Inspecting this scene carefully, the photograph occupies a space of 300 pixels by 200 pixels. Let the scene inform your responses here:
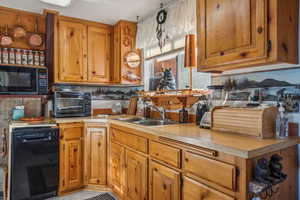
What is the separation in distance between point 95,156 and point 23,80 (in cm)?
128

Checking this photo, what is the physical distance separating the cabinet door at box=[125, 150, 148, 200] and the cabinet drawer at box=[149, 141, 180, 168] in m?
0.16

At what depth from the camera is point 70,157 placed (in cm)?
249

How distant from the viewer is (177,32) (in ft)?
7.44

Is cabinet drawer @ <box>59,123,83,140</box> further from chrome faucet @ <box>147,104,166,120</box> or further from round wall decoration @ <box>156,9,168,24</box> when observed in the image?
round wall decoration @ <box>156,9,168,24</box>

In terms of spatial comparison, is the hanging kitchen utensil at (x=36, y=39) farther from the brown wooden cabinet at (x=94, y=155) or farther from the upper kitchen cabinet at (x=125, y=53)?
the brown wooden cabinet at (x=94, y=155)

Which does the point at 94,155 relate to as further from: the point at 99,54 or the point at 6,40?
the point at 6,40

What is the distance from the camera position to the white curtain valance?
208cm

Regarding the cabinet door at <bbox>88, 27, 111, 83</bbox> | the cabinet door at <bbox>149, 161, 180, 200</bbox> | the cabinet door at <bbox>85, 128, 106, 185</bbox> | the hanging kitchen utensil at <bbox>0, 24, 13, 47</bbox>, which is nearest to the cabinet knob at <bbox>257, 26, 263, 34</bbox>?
the cabinet door at <bbox>149, 161, 180, 200</bbox>

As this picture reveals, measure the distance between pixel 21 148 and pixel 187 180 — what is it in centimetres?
187

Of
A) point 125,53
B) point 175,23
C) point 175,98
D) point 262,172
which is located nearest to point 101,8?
point 125,53

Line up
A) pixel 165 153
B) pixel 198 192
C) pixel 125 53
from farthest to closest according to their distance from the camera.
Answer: pixel 125 53 → pixel 165 153 → pixel 198 192

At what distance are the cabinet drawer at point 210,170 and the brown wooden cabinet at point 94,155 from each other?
1453 millimetres

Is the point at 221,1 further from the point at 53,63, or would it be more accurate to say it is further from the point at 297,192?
the point at 53,63

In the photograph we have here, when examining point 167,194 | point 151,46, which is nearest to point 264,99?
point 167,194
